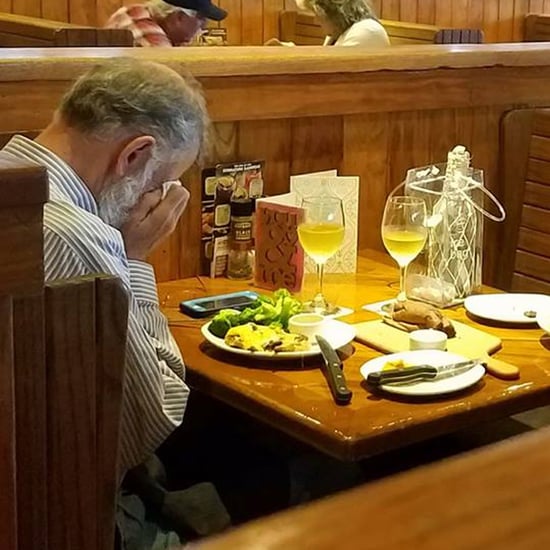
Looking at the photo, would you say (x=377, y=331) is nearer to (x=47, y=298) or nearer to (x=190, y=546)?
(x=47, y=298)

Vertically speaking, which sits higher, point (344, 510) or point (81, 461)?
point (344, 510)

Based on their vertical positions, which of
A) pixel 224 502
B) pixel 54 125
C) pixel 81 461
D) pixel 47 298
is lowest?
pixel 224 502

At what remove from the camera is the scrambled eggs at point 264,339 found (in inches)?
71.9

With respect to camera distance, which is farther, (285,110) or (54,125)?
(285,110)

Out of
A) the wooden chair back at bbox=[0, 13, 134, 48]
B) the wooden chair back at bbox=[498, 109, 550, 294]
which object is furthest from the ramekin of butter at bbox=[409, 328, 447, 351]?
the wooden chair back at bbox=[0, 13, 134, 48]

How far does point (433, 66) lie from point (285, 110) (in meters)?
0.42

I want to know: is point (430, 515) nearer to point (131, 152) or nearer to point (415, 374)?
point (415, 374)

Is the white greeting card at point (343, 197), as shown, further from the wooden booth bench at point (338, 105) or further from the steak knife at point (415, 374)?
the steak knife at point (415, 374)

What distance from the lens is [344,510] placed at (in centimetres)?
38

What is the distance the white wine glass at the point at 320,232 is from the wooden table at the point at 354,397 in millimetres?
78

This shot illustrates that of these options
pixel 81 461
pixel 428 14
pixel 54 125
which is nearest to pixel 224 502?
pixel 81 461

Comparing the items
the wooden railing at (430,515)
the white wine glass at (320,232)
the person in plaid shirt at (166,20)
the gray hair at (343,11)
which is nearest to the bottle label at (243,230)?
the white wine glass at (320,232)

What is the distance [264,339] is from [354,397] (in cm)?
23

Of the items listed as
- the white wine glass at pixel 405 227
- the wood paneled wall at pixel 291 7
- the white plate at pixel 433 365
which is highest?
the wood paneled wall at pixel 291 7
